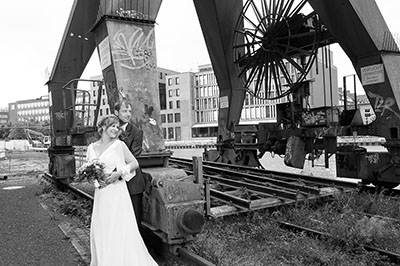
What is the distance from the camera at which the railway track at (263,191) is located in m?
5.52

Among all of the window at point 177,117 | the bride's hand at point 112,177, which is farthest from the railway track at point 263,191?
the window at point 177,117

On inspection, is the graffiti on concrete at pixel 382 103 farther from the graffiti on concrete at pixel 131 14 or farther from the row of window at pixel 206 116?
the row of window at pixel 206 116

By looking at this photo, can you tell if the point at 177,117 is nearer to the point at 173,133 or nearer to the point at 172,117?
the point at 172,117

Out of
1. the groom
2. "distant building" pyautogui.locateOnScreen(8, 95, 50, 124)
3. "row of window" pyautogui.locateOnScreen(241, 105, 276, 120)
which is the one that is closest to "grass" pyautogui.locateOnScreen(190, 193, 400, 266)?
the groom

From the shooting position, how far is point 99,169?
338 cm

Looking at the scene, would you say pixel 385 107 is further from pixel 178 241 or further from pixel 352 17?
pixel 178 241

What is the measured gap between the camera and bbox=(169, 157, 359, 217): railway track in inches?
217

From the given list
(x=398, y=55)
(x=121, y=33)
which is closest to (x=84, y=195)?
(x=121, y=33)

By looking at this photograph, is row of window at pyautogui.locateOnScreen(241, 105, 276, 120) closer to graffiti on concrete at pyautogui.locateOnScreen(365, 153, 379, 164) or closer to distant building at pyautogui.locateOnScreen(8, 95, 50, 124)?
graffiti on concrete at pyautogui.locateOnScreen(365, 153, 379, 164)

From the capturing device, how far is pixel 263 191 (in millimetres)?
6512

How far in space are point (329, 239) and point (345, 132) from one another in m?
3.86

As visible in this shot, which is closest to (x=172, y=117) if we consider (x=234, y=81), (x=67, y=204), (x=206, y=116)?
(x=206, y=116)

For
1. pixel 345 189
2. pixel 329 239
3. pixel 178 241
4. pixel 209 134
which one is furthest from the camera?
pixel 209 134

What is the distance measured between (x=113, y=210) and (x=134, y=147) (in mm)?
848
